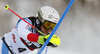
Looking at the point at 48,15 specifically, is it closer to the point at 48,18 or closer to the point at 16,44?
the point at 48,18

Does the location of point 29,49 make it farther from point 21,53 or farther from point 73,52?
point 73,52

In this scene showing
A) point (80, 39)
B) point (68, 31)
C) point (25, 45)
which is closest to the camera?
point (25, 45)

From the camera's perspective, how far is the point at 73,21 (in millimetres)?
3727

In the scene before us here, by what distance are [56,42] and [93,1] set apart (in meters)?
3.00

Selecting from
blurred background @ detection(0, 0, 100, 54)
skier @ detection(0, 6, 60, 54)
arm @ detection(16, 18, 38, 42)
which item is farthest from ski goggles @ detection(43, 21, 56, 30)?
blurred background @ detection(0, 0, 100, 54)

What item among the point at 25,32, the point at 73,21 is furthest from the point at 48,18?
the point at 73,21

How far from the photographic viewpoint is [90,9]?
3711 millimetres

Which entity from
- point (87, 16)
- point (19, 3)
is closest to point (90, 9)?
point (87, 16)

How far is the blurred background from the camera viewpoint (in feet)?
10.8

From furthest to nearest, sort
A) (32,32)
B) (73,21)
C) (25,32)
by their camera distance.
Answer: (73,21), (32,32), (25,32)

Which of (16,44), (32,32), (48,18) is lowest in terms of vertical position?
(16,44)

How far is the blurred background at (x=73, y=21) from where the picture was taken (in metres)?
3.28

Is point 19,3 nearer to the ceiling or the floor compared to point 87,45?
nearer to the ceiling

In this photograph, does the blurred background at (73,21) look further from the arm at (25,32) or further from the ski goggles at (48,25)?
the arm at (25,32)
